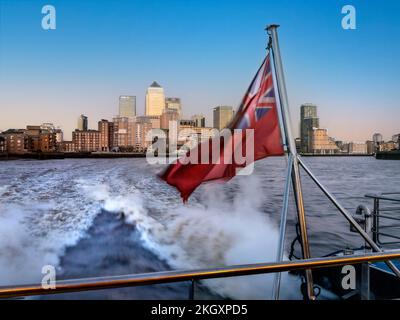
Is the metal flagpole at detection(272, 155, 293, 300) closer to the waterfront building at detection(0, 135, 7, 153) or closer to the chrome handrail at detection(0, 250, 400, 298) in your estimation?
the chrome handrail at detection(0, 250, 400, 298)

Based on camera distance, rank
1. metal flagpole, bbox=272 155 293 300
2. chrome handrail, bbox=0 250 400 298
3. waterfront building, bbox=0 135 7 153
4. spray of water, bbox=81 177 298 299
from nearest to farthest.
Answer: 1. chrome handrail, bbox=0 250 400 298
2. metal flagpole, bbox=272 155 293 300
3. spray of water, bbox=81 177 298 299
4. waterfront building, bbox=0 135 7 153

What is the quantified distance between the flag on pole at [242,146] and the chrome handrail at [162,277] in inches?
82.7

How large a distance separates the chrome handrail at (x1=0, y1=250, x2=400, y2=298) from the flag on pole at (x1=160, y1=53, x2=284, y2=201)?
6.89 feet

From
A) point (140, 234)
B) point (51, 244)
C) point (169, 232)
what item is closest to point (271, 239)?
point (169, 232)

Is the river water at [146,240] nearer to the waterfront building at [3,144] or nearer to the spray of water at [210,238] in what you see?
the spray of water at [210,238]

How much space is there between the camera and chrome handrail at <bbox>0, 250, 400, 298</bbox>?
179 cm

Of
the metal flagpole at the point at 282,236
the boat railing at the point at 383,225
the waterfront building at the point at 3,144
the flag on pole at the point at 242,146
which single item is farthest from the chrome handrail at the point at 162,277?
the waterfront building at the point at 3,144

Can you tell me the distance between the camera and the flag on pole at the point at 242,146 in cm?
422

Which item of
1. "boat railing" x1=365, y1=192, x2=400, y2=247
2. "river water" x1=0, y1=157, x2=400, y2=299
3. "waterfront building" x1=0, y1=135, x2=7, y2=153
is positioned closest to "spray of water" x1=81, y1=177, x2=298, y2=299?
"river water" x1=0, y1=157, x2=400, y2=299

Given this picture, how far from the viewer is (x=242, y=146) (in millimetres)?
4305

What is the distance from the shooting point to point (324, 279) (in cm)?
507

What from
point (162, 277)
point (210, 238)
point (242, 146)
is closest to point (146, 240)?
point (210, 238)
